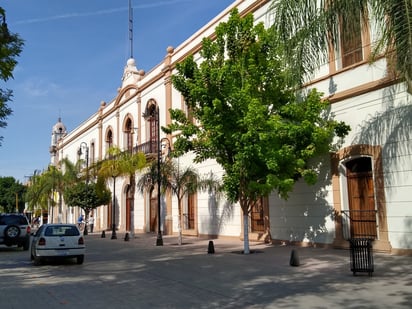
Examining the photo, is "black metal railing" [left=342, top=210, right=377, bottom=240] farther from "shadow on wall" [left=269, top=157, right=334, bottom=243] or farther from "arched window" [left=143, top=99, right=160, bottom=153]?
"arched window" [left=143, top=99, right=160, bottom=153]

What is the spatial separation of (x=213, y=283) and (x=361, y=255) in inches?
139

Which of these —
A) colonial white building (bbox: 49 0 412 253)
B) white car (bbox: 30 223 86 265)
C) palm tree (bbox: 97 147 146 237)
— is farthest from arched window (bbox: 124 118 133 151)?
white car (bbox: 30 223 86 265)

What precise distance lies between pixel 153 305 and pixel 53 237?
7.45 m

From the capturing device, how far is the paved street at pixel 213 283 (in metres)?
8.07

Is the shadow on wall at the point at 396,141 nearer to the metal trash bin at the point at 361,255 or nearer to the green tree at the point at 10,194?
the metal trash bin at the point at 361,255

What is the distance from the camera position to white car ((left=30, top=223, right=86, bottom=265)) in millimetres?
14195

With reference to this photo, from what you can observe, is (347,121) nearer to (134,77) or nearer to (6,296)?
(6,296)

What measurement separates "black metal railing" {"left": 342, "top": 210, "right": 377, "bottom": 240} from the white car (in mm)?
8997

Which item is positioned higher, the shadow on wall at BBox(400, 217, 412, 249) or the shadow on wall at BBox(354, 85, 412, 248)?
the shadow on wall at BBox(354, 85, 412, 248)

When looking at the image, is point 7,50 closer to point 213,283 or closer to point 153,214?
point 213,283

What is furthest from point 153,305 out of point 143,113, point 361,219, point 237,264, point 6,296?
point 143,113

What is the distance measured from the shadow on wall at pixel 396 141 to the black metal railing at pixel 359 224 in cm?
118

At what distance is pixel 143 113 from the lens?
32.8m

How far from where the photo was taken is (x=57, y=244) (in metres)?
14.3
